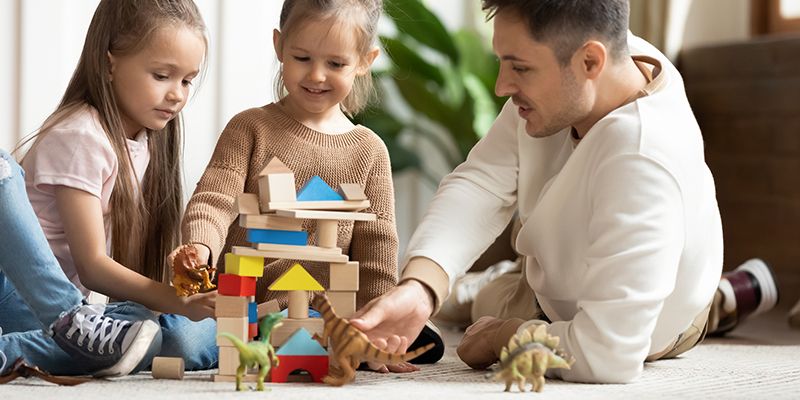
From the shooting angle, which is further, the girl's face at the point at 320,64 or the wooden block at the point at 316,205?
the girl's face at the point at 320,64

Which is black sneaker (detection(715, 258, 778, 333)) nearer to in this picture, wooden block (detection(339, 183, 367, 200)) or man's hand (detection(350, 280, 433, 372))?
man's hand (detection(350, 280, 433, 372))

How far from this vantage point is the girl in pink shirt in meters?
1.54

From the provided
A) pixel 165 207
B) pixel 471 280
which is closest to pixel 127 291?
pixel 165 207

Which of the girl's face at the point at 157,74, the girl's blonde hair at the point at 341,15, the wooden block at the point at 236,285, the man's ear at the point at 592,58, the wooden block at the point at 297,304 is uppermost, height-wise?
the girl's blonde hair at the point at 341,15

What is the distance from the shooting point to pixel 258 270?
129 cm

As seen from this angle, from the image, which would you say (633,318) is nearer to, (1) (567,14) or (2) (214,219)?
(1) (567,14)

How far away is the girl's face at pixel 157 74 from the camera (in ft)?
5.45

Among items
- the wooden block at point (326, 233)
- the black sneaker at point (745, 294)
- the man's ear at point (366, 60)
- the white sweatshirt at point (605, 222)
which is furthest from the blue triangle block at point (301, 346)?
the black sneaker at point (745, 294)

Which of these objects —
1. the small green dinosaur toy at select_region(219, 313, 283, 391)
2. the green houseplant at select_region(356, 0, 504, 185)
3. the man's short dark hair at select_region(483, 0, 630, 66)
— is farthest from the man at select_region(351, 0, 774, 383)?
the green houseplant at select_region(356, 0, 504, 185)

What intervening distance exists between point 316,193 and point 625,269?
390 millimetres

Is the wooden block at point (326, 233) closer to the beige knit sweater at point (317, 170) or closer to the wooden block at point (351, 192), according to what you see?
the wooden block at point (351, 192)

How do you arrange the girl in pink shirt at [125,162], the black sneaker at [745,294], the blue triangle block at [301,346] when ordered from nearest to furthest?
the blue triangle block at [301,346] → the girl in pink shirt at [125,162] → the black sneaker at [745,294]

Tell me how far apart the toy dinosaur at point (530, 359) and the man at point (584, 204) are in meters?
0.07

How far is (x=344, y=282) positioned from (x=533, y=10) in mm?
434
